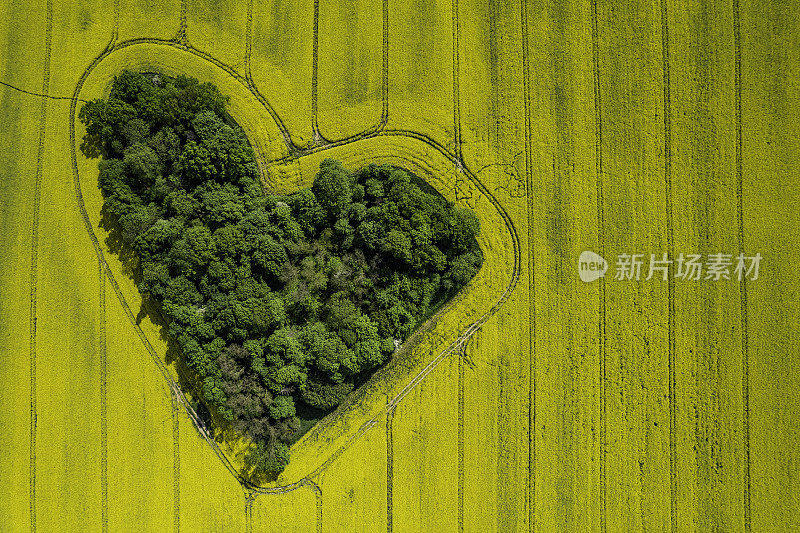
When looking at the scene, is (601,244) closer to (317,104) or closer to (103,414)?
(317,104)

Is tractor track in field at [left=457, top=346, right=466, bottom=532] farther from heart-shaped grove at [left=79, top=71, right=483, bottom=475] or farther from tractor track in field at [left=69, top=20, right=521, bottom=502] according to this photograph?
heart-shaped grove at [left=79, top=71, right=483, bottom=475]

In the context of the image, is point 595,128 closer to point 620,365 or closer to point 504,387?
point 620,365

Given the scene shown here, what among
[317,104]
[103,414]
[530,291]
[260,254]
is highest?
[317,104]

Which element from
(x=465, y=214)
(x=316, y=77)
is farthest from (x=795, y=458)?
(x=316, y=77)

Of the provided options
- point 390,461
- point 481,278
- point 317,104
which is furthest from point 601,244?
point 317,104

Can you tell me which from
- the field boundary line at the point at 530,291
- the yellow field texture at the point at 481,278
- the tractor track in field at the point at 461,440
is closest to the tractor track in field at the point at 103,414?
the yellow field texture at the point at 481,278

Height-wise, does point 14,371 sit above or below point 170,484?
above

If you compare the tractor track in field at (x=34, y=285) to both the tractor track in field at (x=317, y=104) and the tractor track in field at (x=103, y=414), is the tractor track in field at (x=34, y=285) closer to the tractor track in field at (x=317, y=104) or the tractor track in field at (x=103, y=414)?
the tractor track in field at (x=103, y=414)
